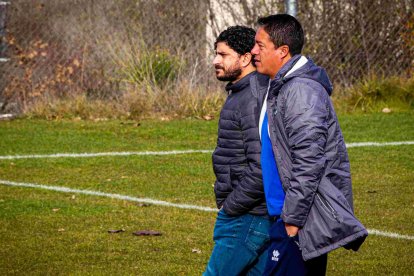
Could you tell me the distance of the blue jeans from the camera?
4965mm

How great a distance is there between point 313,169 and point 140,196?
5359 mm

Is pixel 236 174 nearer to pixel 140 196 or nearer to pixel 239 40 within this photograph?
pixel 239 40

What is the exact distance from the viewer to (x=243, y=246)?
4984 mm

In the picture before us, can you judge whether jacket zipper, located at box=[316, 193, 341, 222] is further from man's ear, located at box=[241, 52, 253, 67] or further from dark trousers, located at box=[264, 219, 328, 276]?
man's ear, located at box=[241, 52, 253, 67]

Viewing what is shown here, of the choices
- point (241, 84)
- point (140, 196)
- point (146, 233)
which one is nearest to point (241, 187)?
point (241, 84)

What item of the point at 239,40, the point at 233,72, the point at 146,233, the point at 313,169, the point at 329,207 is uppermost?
the point at 239,40

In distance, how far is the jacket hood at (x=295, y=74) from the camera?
14.4 ft

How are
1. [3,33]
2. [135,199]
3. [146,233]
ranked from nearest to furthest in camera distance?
[146,233] → [135,199] → [3,33]

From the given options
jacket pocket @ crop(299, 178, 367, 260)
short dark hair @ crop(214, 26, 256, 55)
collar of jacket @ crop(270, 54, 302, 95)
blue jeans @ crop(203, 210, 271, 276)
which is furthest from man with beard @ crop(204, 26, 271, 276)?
jacket pocket @ crop(299, 178, 367, 260)

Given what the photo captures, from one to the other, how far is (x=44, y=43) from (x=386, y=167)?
24.7 ft

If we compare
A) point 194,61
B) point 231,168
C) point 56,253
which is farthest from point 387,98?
point 231,168

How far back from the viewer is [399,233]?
7.69 meters

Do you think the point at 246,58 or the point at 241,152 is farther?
the point at 246,58

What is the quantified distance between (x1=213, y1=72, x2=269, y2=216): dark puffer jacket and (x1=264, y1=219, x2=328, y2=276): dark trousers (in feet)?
1.65
